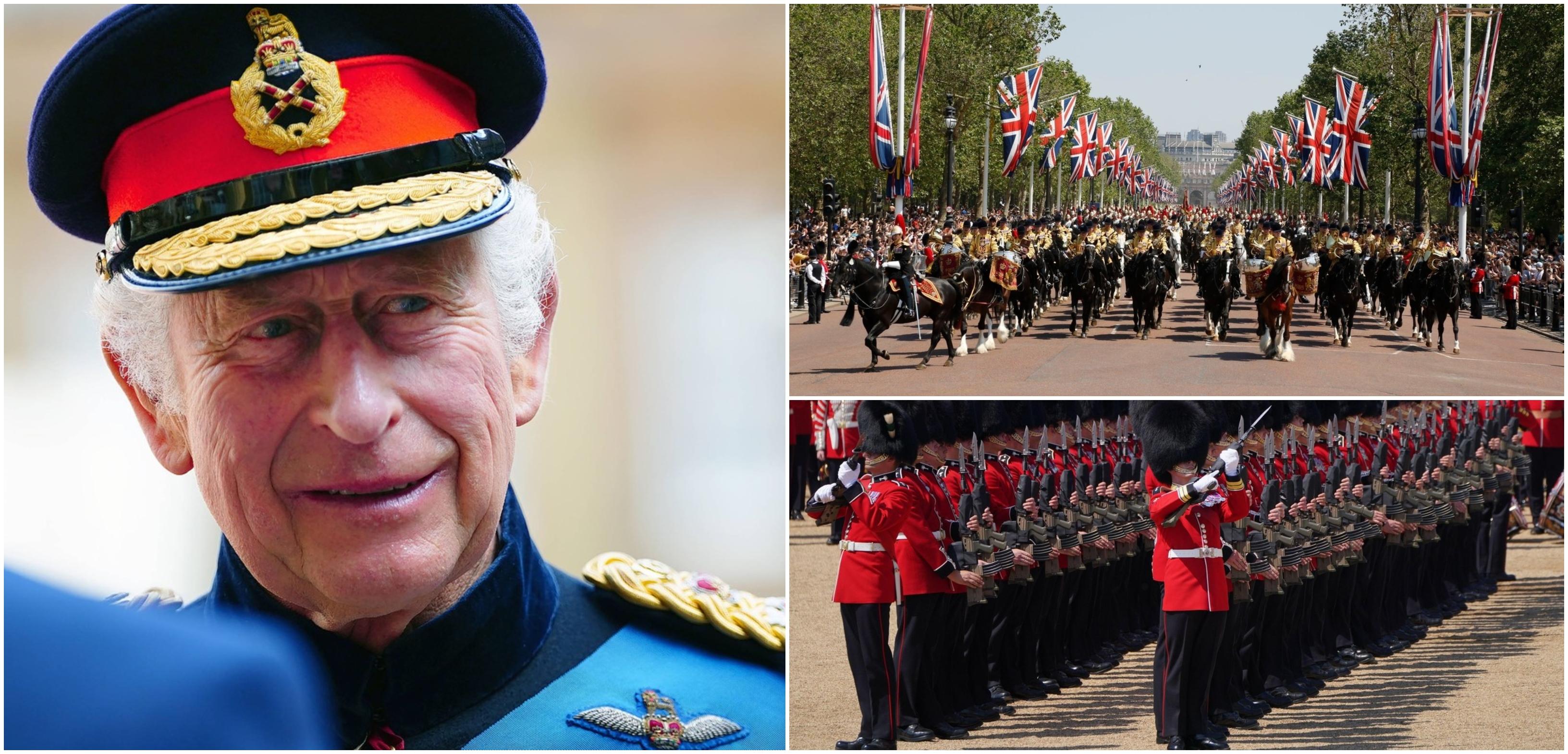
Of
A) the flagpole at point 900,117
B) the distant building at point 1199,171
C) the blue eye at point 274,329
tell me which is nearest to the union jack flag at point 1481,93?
the flagpole at point 900,117

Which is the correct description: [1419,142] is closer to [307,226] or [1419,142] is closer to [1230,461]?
[1230,461]

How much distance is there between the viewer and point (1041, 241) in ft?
71.5

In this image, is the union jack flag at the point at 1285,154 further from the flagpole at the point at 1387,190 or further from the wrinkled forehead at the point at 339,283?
the wrinkled forehead at the point at 339,283

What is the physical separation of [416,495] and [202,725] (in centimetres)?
157

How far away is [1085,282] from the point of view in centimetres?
1936

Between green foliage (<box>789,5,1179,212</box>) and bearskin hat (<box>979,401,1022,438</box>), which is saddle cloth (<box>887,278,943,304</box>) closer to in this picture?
green foliage (<box>789,5,1179,212</box>)

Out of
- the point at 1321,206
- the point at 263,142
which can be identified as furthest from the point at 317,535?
the point at 1321,206

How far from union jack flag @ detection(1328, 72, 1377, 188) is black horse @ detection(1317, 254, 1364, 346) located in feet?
3.45

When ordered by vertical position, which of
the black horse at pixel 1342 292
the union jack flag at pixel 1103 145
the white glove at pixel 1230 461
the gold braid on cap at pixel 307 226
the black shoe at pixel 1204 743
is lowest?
the black shoe at pixel 1204 743

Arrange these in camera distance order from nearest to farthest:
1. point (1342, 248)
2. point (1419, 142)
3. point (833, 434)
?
point (833, 434)
point (1419, 142)
point (1342, 248)

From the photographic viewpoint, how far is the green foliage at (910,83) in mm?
17828

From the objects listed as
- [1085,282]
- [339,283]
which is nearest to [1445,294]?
[1085,282]

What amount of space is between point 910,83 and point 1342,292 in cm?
634

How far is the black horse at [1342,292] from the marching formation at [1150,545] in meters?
5.55
